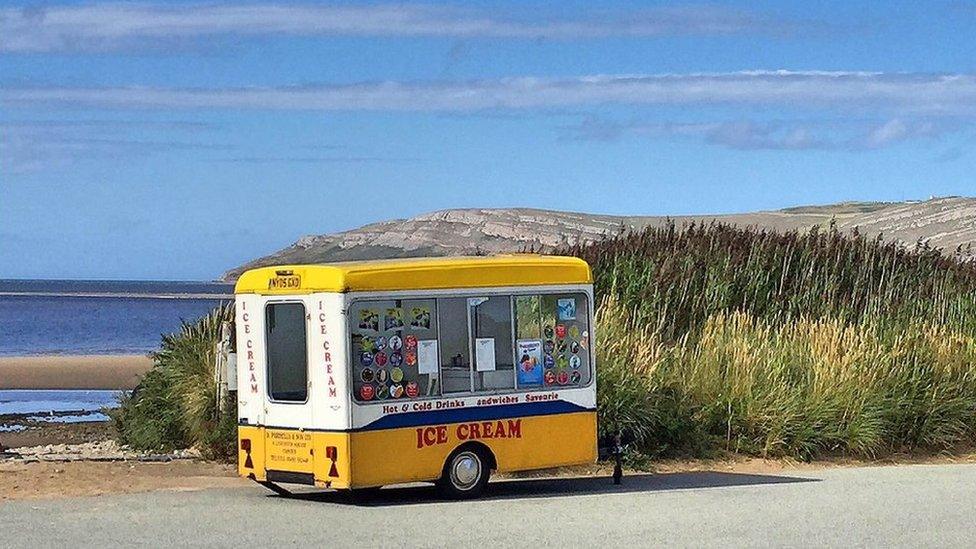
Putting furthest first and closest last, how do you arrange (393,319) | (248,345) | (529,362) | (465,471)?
(529,362), (248,345), (465,471), (393,319)

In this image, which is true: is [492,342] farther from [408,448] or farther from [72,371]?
[72,371]

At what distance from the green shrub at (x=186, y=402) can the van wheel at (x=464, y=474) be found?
3.35 meters

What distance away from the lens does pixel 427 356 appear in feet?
46.4

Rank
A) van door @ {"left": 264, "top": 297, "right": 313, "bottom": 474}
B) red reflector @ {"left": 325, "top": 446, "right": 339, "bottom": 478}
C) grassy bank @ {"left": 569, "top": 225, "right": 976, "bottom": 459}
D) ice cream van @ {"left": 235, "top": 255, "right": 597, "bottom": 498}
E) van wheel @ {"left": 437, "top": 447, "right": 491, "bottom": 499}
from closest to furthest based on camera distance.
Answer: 1. red reflector @ {"left": 325, "top": 446, "right": 339, "bottom": 478}
2. ice cream van @ {"left": 235, "top": 255, "right": 597, "bottom": 498}
3. van door @ {"left": 264, "top": 297, "right": 313, "bottom": 474}
4. van wheel @ {"left": 437, "top": 447, "right": 491, "bottom": 499}
5. grassy bank @ {"left": 569, "top": 225, "right": 976, "bottom": 459}

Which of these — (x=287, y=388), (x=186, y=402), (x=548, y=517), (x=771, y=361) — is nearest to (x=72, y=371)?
(x=186, y=402)

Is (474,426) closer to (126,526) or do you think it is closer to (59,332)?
(126,526)

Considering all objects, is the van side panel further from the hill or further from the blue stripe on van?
the hill

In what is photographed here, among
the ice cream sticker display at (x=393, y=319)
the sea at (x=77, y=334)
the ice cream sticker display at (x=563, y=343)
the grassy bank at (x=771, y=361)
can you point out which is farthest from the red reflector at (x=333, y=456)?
the sea at (x=77, y=334)

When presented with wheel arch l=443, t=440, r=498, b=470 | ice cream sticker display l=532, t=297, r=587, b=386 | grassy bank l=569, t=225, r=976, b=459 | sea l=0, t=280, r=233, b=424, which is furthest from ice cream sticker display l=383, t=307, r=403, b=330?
sea l=0, t=280, r=233, b=424

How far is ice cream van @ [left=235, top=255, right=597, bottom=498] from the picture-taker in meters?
13.7

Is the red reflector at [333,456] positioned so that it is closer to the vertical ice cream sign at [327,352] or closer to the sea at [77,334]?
the vertical ice cream sign at [327,352]

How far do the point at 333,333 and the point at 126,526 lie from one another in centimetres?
245

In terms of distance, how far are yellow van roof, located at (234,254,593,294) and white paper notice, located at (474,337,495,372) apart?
519 mm

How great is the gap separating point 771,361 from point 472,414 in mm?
5128
